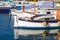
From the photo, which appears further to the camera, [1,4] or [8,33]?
[1,4]

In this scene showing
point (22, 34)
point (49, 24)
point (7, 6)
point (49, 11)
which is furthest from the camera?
point (7, 6)

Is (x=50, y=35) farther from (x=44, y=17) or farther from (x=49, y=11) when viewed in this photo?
(x=49, y=11)

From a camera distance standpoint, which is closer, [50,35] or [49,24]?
[50,35]

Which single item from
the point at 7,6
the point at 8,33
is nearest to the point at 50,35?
the point at 8,33

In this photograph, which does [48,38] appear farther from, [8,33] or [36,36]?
[8,33]

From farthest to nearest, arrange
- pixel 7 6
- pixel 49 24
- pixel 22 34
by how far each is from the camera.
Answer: pixel 7 6
pixel 49 24
pixel 22 34

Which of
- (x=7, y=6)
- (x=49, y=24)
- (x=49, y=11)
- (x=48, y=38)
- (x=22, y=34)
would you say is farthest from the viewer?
(x=7, y=6)

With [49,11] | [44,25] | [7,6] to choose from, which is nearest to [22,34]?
[44,25]

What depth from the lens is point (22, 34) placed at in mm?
17359

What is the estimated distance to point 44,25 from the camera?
719 inches

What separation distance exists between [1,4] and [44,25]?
22002 millimetres

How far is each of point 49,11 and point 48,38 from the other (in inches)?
358

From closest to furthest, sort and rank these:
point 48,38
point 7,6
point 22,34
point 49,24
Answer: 1. point 48,38
2. point 22,34
3. point 49,24
4. point 7,6

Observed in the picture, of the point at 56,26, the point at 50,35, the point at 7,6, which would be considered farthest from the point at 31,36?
the point at 7,6
